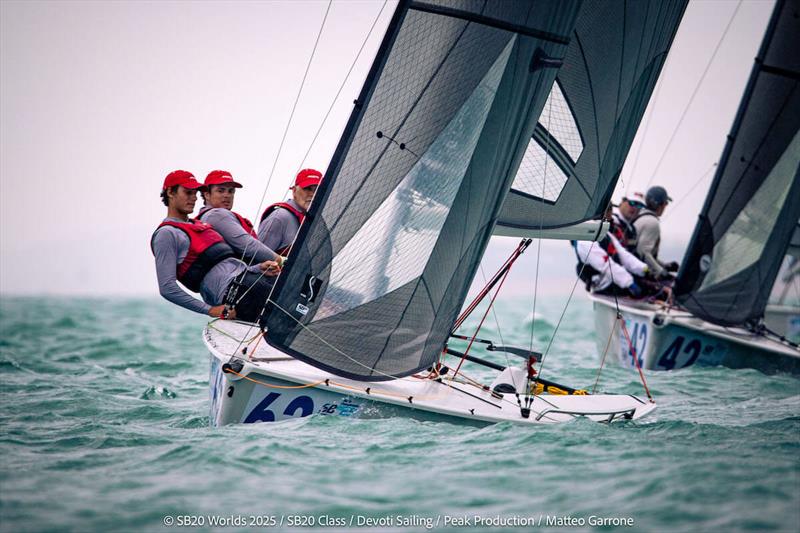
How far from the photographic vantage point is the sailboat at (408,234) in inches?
160

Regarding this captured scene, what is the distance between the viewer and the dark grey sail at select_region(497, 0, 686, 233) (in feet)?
17.3

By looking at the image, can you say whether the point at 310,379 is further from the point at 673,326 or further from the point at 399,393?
the point at 673,326

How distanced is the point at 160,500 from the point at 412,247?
1886 mm

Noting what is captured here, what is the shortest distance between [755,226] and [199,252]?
17.7 ft

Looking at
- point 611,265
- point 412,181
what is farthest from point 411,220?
point 611,265

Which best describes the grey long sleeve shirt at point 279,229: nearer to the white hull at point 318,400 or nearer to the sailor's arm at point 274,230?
the sailor's arm at point 274,230

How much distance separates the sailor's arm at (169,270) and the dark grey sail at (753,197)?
16.2 feet

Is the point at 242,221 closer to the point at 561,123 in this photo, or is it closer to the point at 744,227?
the point at 561,123

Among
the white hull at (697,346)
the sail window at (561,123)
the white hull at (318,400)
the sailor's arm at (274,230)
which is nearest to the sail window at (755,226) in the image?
the white hull at (697,346)

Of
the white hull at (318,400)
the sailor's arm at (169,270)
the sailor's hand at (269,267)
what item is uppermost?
the sailor's hand at (269,267)

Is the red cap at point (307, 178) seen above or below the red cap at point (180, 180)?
above

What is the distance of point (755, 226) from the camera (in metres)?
7.67

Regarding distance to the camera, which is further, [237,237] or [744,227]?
[744,227]

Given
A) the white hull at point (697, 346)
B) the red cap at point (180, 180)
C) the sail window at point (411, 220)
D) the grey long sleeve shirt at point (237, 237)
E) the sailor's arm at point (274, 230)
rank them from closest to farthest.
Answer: the sail window at point (411, 220) < the red cap at point (180, 180) < the grey long sleeve shirt at point (237, 237) < the sailor's arm at point (274, 230) < the white hull at point (697, 346)
